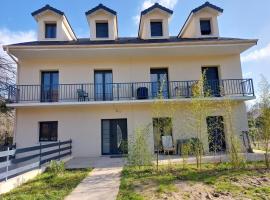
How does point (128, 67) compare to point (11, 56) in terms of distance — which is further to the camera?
point (128, 67)

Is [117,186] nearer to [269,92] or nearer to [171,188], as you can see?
[171,188]

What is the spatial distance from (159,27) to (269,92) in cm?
924

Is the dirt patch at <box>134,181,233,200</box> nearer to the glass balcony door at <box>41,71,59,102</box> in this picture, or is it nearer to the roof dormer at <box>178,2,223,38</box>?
the glass balcony door at <box>41,71,59,102</box>

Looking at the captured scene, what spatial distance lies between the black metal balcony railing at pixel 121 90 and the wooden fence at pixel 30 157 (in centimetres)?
288

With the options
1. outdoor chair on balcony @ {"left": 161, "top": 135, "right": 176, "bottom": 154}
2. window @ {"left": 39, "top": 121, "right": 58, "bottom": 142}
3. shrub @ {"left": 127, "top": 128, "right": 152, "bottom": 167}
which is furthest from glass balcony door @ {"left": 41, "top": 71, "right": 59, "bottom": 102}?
shrub @ {"left": 127, "top": 128, "right": 152, "bottom": 167}

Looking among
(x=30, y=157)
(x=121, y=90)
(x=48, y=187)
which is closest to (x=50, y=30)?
(x=121, y=90)

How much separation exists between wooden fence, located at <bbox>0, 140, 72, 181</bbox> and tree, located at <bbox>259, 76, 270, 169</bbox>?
26.9 feet

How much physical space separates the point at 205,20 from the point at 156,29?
10.9 ft

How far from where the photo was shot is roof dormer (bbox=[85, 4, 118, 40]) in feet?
50.3

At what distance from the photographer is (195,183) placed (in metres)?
6.53

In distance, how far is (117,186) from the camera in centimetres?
648

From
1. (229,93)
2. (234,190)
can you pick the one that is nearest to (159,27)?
(229,93)

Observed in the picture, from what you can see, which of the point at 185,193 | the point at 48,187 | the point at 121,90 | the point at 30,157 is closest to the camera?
the point at 185,193

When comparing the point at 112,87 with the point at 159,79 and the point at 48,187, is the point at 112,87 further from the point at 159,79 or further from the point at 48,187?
the point at 48,187
